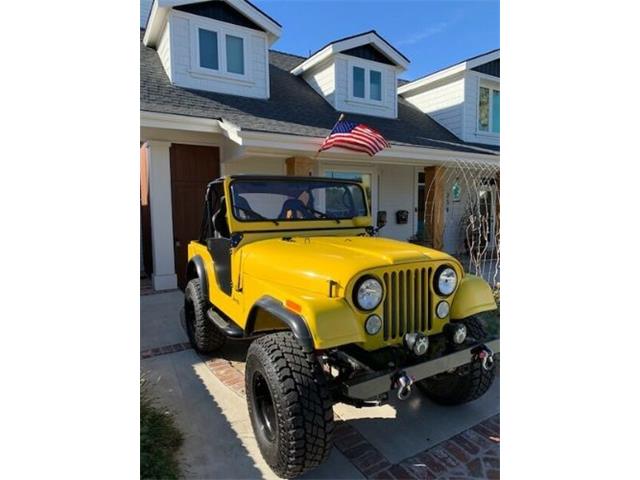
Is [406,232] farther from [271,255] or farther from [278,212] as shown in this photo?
[271,255]

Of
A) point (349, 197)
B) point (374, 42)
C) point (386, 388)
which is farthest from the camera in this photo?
point (374, 42)

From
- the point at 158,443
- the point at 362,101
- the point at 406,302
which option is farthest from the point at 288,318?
the point at 362,101

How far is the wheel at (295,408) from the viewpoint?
1970 mm

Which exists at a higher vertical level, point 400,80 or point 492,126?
point 400,80

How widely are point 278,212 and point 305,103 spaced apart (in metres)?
6.22

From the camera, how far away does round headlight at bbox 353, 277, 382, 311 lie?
2.10m

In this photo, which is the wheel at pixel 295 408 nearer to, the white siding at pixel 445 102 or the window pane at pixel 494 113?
the white siding at pixel 445 102

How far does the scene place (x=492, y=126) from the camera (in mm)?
11133

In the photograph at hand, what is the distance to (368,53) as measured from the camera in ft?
31.4

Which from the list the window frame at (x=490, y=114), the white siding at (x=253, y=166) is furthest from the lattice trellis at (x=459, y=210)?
the white siding at (x=253, y=166)

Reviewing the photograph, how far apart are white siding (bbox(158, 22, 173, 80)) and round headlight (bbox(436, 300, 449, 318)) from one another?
7.04m

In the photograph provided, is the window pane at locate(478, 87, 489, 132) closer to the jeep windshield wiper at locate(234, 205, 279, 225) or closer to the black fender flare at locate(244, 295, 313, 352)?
the jeep windshield wiper at locate(234, 205, 279, 225)

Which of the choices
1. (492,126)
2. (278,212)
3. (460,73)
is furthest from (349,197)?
(492,126)

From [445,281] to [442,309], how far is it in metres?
0.18
